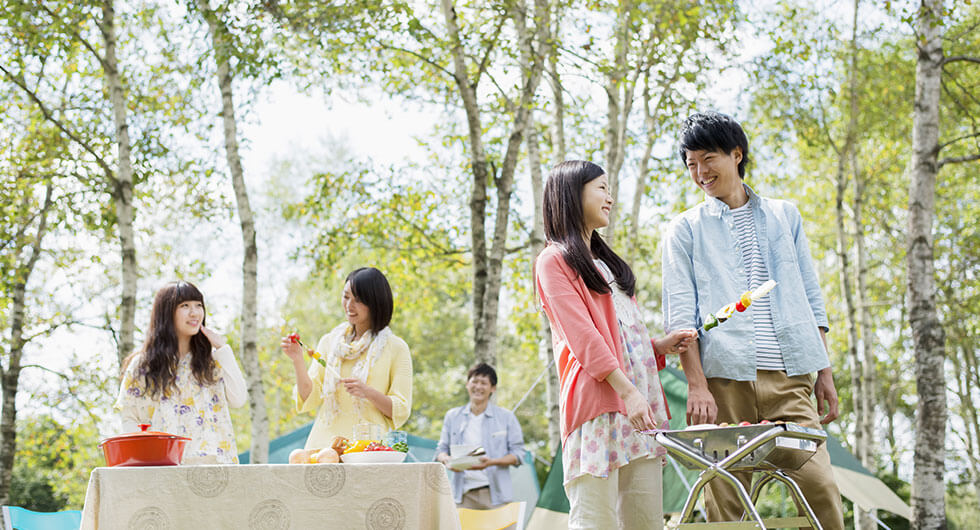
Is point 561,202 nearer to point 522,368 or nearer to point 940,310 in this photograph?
point 940,310

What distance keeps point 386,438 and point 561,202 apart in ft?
3.26

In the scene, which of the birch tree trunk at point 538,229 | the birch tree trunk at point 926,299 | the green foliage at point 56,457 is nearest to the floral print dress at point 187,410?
the birch tree trunk at point 538,229

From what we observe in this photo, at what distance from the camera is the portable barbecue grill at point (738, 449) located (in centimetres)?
A: 230

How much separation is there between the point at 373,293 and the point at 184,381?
0.91m

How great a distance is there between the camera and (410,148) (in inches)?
503

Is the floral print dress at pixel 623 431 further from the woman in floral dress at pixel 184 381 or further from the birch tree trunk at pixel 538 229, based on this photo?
the birch tree trunk at pixel 538 229

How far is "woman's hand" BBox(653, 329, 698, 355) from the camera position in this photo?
2830mm

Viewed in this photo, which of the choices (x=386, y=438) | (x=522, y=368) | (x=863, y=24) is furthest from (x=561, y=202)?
(x=522, y=368)

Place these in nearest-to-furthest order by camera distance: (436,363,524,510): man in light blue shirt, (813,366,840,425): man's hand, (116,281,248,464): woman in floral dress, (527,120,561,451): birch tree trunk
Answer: (813,366,840,425): man's hand < (116,281,248,464): woman in floral dress < (436,363,524,510): man in light blue shirt < (527,120,561,451): birch tree trunk

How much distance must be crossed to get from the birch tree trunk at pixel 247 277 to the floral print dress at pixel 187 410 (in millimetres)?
4102

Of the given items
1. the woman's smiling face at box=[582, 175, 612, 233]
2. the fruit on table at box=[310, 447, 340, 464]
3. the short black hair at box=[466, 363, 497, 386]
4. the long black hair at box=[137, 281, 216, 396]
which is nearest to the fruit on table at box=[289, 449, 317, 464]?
the fruit on table at box=[310, 447, 340, 464]

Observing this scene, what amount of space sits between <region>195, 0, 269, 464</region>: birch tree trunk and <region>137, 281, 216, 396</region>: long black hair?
4.05m

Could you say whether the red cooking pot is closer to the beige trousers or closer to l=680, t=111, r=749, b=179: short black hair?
the beige trousers

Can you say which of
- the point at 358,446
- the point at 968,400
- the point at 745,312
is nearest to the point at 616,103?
the point at 745,312
